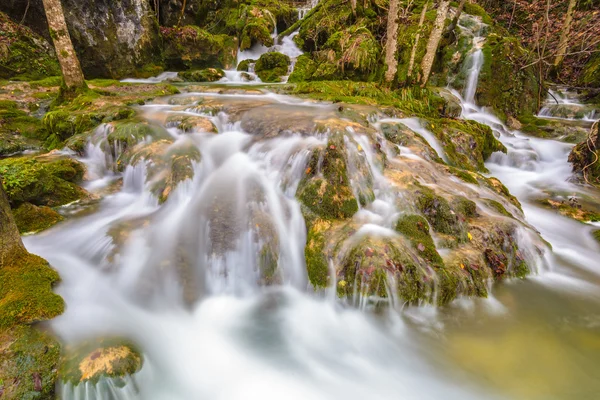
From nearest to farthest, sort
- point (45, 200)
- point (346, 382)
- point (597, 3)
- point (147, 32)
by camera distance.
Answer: point (346, 382) < point (45, 200) < point (147, 32) < point (597, 3)

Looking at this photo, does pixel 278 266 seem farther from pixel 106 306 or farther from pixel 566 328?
pixel 566 328

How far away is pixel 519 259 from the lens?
13.1 ft

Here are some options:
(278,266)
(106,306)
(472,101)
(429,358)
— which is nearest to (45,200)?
(106,306)

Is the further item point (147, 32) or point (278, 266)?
point (147, 32)

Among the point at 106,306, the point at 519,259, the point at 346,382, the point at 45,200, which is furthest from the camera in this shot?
the point at 45,200

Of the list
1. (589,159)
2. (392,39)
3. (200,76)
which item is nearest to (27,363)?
(392,39)

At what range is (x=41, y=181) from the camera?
422 cm

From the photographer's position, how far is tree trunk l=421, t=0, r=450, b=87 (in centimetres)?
732

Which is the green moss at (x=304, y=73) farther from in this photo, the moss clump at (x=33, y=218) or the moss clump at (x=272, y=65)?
the moss clump at (x=33, y=218)

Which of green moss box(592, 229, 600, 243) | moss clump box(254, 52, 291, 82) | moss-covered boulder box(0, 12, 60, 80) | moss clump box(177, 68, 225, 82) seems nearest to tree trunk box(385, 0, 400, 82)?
moss clump box(254, 52, 291, 82)

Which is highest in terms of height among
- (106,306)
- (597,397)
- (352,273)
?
(352,273)

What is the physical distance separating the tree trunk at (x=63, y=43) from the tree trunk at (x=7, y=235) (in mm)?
6286

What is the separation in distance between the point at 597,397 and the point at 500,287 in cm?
132

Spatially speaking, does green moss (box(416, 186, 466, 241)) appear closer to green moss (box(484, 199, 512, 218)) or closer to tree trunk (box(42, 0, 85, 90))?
green moss (box(484, 199, 512, 218))
